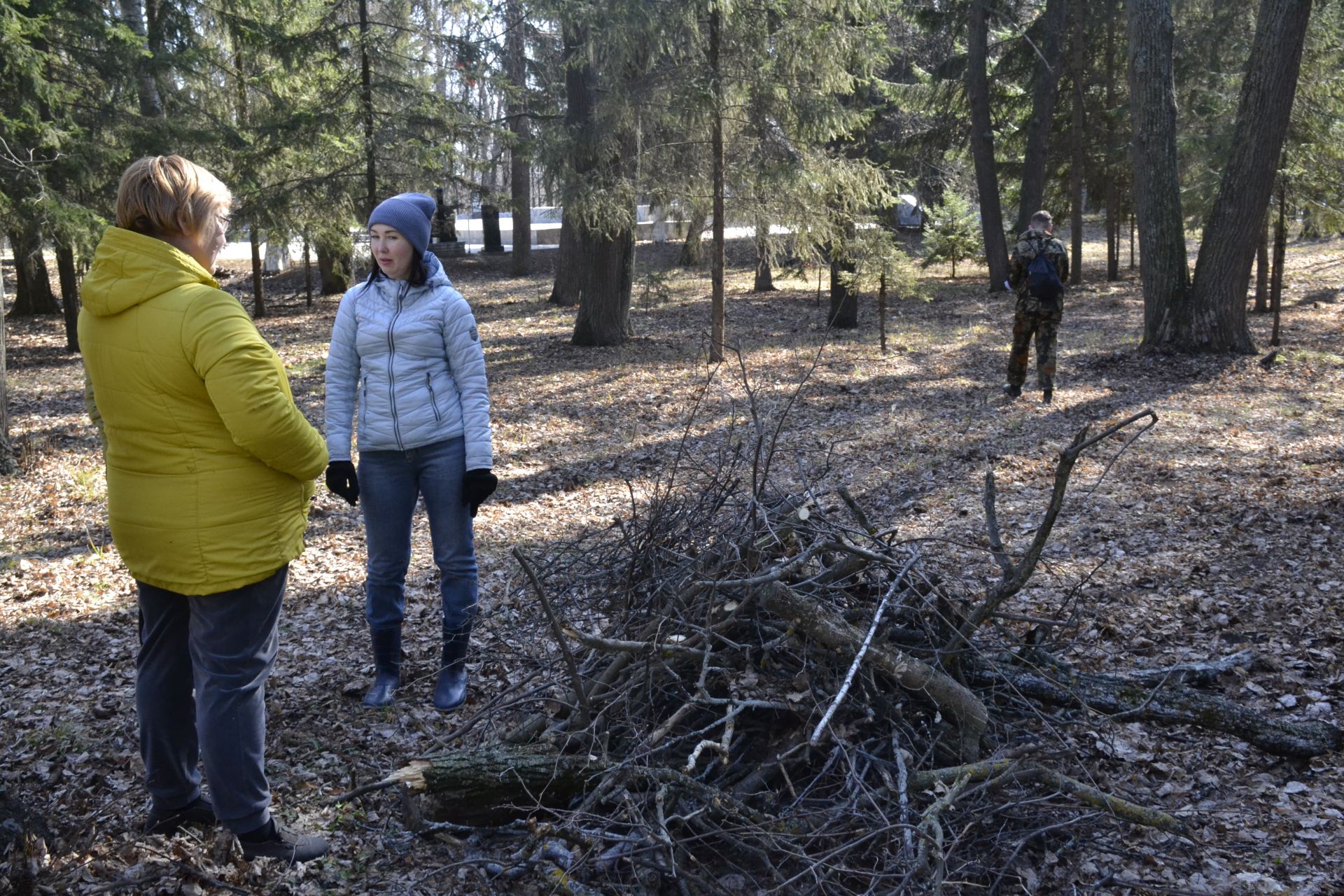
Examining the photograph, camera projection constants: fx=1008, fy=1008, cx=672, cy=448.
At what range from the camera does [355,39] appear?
527 inches

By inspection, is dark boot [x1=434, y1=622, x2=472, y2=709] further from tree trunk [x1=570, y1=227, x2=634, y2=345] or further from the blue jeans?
tree trunk [x1=570, y1=227, x2=634, y2=345]

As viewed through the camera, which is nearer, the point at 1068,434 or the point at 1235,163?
the point at 1068,434

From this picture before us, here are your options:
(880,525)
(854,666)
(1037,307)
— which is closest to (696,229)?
(1037,307)

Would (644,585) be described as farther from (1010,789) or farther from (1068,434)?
(1068,434)

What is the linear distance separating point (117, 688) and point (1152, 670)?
15.0 feet

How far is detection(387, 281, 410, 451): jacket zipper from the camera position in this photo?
4180mm

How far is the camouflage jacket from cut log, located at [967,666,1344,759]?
708cm

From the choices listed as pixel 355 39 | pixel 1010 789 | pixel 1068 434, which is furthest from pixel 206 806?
pixel 355 39

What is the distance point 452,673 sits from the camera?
4500 mm

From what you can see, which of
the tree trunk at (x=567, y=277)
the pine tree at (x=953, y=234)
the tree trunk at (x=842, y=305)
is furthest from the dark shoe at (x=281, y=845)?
the pine tree at (x=953, y=234)

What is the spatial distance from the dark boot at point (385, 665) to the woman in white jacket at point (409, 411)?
77 mm

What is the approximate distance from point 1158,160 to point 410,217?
444 inches

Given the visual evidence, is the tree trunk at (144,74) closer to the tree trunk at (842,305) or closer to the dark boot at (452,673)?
the tree trunk at (842,305)

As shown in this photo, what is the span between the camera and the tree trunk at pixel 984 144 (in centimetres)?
1988
